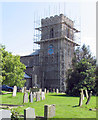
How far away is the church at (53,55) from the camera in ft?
119

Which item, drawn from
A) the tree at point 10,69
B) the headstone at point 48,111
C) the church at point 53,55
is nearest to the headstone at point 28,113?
the headstone at point 48,111

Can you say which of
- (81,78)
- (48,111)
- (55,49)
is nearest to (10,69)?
(81,78)

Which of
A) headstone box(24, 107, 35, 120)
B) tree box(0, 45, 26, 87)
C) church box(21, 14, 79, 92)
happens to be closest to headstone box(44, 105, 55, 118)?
headstone box(24, 107, 35, 120)

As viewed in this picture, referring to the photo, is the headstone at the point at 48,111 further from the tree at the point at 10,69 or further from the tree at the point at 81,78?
the tree at the point at 81,78

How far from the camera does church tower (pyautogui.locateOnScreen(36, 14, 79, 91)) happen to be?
119 ft

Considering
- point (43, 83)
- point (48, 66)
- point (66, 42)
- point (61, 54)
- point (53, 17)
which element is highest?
point (53, 17)

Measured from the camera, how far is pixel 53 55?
38250mm

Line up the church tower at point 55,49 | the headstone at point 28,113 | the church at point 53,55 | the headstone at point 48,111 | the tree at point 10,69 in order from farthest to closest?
1. the church at point 53,55
2. the church tower at point 55,49
3. the tree at point 10,69
4. the headstone at point 48,111
5. the headstone at point 28,113

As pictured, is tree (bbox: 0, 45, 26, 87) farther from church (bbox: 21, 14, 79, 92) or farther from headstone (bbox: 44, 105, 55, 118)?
headstone (bbox: 44, 105, 55, 118)

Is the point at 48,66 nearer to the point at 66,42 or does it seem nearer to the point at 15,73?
the point at 66,42

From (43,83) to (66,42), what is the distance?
10.6 m

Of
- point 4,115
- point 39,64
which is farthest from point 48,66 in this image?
point 4,115

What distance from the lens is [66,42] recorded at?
3862cm

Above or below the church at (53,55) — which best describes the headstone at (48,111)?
below
